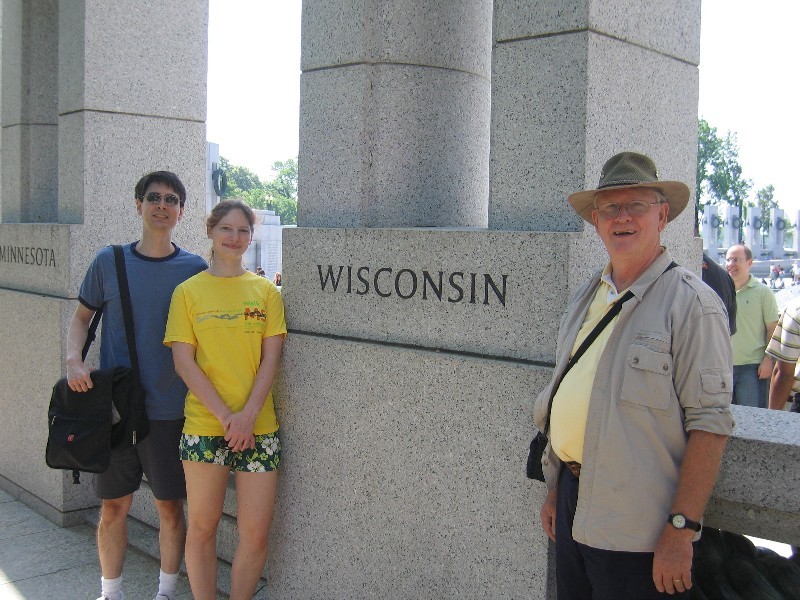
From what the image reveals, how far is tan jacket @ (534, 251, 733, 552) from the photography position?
2201 millimetres

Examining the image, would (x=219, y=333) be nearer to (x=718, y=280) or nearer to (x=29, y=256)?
(x=29, y=256)

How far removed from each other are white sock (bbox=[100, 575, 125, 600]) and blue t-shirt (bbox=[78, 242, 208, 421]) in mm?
893

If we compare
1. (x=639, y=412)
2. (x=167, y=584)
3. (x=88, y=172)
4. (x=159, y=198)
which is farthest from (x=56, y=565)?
(x=639, y=412)

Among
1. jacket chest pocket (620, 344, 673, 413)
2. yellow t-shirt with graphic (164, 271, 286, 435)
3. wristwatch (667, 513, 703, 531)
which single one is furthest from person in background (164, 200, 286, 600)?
wristwatch (667, 513, 703, 531)

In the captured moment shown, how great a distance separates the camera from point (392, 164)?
398 cm

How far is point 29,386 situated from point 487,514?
157 inches

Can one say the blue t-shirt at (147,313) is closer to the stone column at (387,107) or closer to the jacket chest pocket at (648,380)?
the stone column at (387,107)

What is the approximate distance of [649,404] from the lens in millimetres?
2234

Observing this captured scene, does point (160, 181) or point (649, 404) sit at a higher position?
point (160, 181)

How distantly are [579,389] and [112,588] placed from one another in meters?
2.80

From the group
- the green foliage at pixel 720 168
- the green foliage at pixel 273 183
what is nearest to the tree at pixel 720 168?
the green foliage at pixel 720 168

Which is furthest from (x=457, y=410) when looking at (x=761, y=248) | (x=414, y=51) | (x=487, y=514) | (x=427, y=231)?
(x=761, y=248)

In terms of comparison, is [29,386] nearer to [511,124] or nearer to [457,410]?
[457,410]

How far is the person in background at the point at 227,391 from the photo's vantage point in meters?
3.55
